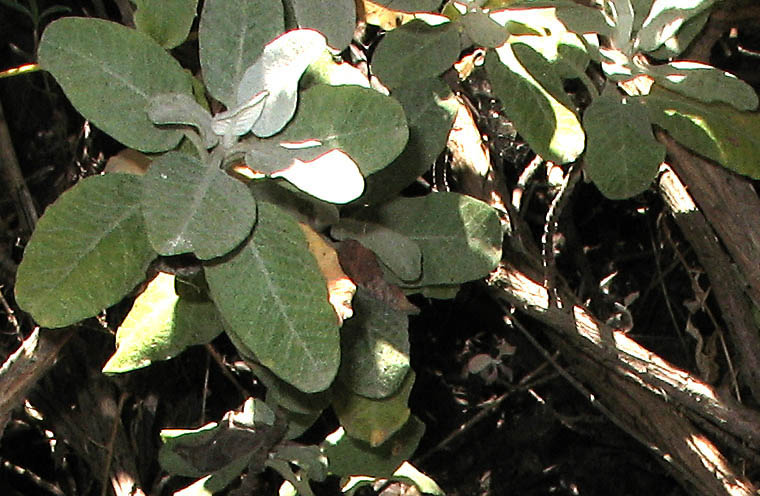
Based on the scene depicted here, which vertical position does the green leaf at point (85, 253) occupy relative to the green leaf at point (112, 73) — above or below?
below

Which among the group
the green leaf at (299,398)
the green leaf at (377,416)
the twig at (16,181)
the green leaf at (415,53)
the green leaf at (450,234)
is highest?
the green leaf at (415,53)

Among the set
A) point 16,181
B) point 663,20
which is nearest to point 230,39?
point 663,20

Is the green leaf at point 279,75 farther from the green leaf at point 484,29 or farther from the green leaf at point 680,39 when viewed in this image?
the green leaf at point 680,39

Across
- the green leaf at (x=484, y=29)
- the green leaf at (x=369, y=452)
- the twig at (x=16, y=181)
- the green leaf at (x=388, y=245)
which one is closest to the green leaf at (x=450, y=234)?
the green leaf at (x=388, y=245)

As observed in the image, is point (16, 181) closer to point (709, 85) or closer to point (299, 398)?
point (299, 398)

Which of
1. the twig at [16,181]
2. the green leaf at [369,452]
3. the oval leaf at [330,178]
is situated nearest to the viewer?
the oval leaf at [330,178]

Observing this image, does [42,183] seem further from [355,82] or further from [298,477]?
[355,82]
